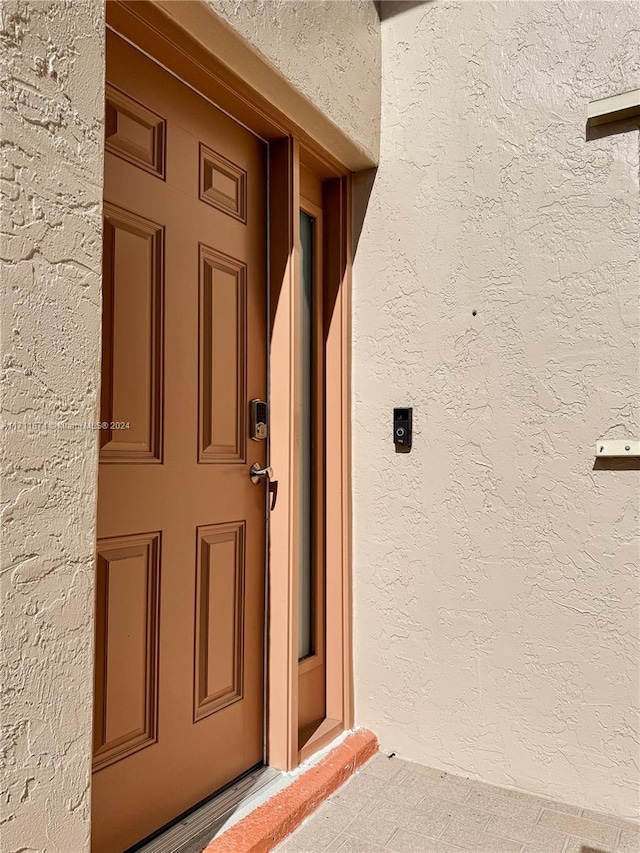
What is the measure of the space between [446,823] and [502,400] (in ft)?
4.44

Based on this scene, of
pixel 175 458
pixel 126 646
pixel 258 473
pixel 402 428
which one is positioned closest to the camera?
pixel 126 646

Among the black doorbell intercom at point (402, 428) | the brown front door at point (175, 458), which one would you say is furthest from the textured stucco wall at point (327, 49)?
the black doorbell intercom at point (402, 428)

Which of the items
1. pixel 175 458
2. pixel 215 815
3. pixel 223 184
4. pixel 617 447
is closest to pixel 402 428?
pixel 617 447

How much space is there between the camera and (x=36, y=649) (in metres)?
1.21

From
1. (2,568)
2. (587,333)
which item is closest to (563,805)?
(587,333)

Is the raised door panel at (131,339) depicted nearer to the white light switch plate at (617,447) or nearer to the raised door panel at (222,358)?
the raised door panel at (222,358)

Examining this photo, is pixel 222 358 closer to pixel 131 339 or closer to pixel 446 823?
pixel 131 339

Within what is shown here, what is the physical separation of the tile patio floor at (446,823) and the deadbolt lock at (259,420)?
119 cm

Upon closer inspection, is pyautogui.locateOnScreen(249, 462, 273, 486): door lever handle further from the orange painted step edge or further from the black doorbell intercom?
the orange painted step edge

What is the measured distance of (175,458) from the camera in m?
1.94

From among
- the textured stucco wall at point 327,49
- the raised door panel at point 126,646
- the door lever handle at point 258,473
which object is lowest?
the raised door panel at point 126,646

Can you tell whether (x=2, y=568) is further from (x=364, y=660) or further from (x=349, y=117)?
(x=349, y=117)

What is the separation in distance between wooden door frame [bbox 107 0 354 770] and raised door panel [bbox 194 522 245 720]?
15 centimetres

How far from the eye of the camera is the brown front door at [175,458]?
1741mm
